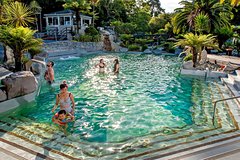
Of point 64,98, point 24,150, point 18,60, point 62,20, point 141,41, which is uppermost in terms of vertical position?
point 62,20

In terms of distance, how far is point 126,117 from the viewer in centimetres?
794

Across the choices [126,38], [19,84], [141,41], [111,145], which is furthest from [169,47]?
[111,145]

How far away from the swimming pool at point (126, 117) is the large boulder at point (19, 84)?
1.95ft

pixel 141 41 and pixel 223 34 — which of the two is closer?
pixel 223 34

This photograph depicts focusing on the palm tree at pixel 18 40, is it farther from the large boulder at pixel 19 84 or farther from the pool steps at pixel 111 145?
the pool steps at pixel 111 145

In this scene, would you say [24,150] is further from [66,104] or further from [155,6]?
[155,6]

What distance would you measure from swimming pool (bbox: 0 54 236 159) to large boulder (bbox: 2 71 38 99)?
1.95ft

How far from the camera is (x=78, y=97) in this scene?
33.2 ft

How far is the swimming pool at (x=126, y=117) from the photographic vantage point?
5.90 m

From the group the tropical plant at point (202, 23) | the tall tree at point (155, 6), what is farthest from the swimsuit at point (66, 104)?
the tall tree at point (155, 6)

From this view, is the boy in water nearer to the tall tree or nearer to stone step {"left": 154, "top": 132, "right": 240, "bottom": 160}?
stone step {"left": 154, "top": 132, "right": 240, "bottom": 160}

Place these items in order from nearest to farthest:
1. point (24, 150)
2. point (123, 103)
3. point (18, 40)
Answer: point (24, 150) → point (123, 103) → point (18, 40)

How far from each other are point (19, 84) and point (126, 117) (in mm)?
4230

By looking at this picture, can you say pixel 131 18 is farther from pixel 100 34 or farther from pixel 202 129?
pixel 202 129
